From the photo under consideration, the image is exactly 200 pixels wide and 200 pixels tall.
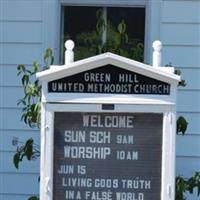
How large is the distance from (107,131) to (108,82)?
11.9 inches

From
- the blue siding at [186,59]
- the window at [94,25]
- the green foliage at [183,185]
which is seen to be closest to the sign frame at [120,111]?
the green foliage at [183,185]

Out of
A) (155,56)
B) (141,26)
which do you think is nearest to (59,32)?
(141,26)

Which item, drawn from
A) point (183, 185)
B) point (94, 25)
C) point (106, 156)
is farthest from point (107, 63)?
point (94, 25)

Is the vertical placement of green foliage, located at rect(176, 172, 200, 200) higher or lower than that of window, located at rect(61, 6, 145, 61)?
lower

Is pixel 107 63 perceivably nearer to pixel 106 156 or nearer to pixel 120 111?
pixel 120 111

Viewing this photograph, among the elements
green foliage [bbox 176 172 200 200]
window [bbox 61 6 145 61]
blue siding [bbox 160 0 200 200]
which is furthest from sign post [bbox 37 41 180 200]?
window [bbox 61 6 145 61]

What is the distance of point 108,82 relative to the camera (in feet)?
14.6

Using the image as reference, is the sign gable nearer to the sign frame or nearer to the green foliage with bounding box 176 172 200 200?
the sign frame

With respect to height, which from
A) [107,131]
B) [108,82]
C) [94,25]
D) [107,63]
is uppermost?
[94,25]

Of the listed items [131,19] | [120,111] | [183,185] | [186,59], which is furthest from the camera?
[131,19]

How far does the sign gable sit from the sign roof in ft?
0.09

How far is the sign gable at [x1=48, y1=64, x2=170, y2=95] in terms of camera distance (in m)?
4.43

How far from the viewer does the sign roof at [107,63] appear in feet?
14.4

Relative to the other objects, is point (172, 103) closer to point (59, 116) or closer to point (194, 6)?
point (59, 116)
